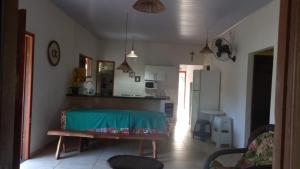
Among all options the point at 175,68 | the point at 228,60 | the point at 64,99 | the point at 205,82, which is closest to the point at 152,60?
the point at 175,68

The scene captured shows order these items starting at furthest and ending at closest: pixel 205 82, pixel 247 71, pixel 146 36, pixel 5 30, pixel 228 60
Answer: pixel 146 36 < pixel 205 82 < pixel 228 60 < pixel 247 71 < pixel 5 30

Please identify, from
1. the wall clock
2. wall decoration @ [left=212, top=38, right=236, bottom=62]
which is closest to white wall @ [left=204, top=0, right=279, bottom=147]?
wall decoration @ [left=212, top=38, right=236, bottom=62]

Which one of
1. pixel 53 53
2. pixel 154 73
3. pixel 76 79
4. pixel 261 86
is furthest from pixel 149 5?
pixel 154 73

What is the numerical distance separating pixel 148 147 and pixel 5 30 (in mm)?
4906

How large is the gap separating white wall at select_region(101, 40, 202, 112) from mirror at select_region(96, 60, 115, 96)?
161 mm

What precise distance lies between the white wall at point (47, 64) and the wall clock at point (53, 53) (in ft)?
0.28

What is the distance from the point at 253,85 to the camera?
211 inches

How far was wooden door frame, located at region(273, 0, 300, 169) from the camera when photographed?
757mm

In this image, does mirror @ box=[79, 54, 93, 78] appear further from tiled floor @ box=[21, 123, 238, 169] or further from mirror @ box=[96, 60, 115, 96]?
tiled floor @ box=[21, 123, 238, 169]

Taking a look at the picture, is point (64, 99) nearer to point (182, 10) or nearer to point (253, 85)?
point (182, 10)

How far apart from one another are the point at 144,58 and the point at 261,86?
186 inches

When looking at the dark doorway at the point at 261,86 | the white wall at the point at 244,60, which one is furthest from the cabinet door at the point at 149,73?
the dark doorway at the point at 261,86

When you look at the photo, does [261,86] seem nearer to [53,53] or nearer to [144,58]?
[53,53]

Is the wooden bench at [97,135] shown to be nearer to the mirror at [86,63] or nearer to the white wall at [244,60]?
the white wall at [244,60]
